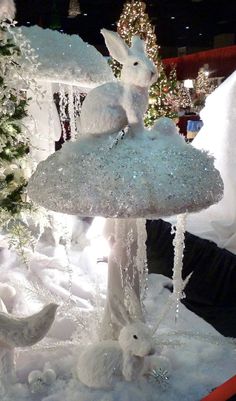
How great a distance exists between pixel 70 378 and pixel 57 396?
0.41 feet

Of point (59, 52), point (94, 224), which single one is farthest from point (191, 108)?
point (59, 52)

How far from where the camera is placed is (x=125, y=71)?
71.9 inches

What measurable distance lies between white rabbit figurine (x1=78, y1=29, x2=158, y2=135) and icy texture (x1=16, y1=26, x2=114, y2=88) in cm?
60

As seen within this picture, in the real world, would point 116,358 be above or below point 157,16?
below

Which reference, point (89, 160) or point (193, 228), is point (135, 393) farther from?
point (193, 228)

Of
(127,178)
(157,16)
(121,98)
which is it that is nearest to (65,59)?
(121,98)

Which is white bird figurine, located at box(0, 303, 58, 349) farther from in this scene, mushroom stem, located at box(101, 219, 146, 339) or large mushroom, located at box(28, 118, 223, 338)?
large mushroom, located at box(28, 118, 223, 338)

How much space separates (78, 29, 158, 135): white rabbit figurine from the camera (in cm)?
175

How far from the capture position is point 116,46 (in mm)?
1833

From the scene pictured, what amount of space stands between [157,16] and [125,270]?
28.6 feet

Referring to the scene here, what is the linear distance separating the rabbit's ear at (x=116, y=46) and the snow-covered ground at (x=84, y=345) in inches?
37.3

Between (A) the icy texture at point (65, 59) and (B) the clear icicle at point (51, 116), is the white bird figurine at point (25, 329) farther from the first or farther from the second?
(B) the clear icicle at point (51, 116)

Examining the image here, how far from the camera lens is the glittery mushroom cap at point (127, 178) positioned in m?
1.55

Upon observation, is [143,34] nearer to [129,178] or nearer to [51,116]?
[51,116]
